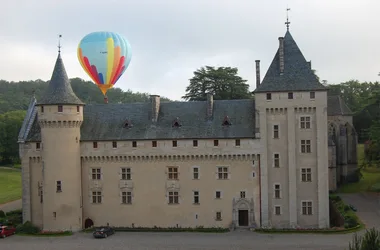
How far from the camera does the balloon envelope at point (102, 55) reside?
58.5 metres

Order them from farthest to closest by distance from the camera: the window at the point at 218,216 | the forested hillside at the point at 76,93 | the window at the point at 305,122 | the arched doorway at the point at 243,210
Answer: the forested hillside at the point at 76,93, the window at the point at 218,216, the arched doorway at the point at 243,210, the window at the point at 305,122

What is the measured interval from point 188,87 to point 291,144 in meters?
37.8

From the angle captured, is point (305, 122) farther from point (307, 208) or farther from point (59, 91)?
point (59, 91)

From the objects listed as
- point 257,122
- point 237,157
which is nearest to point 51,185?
point 237,157

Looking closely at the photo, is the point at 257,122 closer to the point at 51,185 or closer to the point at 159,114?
the point at 159,114

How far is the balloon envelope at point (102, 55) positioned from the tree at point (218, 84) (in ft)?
62.6

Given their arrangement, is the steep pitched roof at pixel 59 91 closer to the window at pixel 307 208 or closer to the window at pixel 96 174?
the window at pixel 96 174

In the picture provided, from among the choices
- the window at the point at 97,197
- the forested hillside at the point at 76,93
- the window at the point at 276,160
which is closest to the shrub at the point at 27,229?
the window at the point at 97,197

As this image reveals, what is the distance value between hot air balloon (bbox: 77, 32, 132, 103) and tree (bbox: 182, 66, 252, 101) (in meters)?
19.1

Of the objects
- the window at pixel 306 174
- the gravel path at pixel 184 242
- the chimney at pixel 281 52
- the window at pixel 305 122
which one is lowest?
the gravel path at pixel 184 242

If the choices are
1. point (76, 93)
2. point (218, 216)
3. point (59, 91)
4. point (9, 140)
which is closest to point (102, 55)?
point (59, 91)

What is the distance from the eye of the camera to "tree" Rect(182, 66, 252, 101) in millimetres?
75625

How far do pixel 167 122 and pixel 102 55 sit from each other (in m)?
18.2

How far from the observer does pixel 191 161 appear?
43.8 metres
